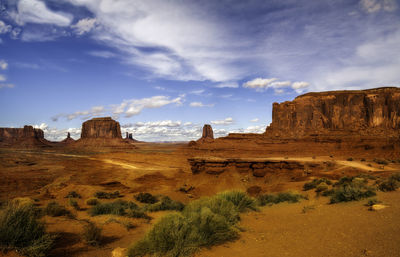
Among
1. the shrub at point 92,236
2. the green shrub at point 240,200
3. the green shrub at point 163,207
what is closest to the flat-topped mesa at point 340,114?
the green shrub at point 240,200

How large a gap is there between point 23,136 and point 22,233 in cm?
13432

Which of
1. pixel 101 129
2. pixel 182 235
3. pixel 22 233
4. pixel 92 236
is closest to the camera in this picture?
pixel 22 233

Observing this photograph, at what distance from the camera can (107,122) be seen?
378ft

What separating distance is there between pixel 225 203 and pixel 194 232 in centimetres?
324

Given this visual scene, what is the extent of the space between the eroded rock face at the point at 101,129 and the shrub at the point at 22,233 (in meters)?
115

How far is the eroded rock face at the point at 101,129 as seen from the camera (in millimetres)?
113188

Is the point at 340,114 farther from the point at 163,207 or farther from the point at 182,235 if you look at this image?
the point at 182,235

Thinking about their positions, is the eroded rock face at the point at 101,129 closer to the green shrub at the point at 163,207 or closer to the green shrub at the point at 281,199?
the green shrub at the point at 163,207

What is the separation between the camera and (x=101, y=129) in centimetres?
11344

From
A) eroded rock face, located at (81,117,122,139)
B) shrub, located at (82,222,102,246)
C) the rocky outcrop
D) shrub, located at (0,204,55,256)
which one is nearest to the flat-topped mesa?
shrub, located at (82,222,102,246)

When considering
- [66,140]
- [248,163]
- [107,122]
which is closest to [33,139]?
[107,122]

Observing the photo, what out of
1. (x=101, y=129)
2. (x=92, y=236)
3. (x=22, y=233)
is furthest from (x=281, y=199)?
(x=101, y=129)

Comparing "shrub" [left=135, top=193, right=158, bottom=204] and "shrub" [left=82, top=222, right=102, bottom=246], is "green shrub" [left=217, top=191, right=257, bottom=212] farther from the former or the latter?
"shrub" [left=135, top=193, right=158, bottom=204]

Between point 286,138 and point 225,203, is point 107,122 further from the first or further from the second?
point 225,203
